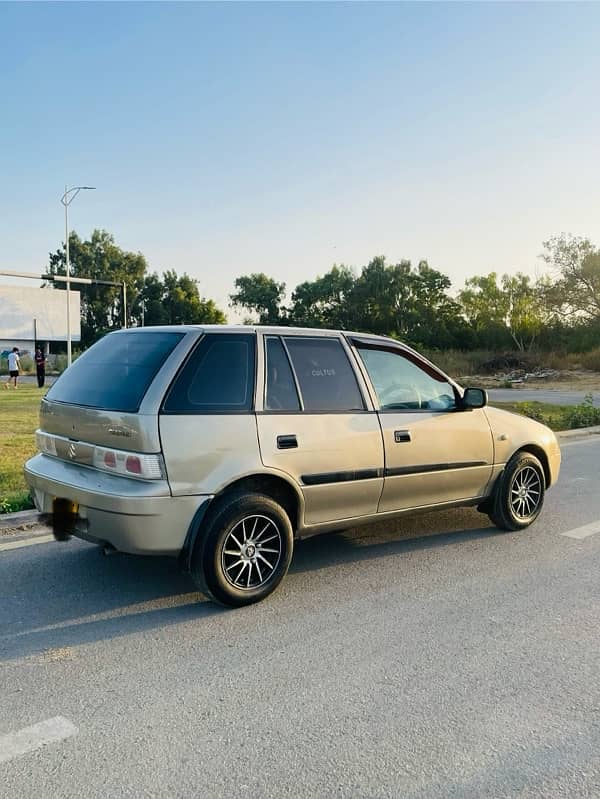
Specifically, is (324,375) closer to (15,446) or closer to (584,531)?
(584,531)

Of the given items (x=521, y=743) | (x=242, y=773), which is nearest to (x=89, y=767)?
(x=242, y=773)

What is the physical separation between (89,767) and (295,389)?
2660 millimetres

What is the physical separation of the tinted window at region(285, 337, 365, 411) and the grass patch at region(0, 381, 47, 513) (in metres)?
3.29

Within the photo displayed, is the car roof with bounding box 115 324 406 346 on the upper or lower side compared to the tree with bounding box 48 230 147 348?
lower

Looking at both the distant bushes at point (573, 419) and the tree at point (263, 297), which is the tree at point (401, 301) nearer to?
the tree at point (263, 297)

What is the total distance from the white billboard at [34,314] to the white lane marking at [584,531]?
52.2 metres

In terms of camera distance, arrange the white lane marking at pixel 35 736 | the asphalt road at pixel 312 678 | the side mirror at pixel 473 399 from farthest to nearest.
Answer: the side mirror at pixel 473 399
the white lane marking at pixel 35 736
the asphalt road at pixel 312 678

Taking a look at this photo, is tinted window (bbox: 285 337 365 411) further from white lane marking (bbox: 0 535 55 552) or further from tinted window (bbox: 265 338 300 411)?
white lane marking (bbox: 0 535 55 552)

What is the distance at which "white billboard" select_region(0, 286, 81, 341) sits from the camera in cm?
5506

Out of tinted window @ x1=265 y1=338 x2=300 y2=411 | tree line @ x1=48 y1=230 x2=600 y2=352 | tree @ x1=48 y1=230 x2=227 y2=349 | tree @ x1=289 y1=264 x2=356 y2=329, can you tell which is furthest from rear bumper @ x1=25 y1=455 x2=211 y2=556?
tree @ x1=48 y1=230 x2=227 y2=349

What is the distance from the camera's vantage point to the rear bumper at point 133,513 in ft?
13.1

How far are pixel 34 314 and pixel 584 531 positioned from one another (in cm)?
5657

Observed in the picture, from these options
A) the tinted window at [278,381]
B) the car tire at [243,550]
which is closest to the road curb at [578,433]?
the tinted window at [278,381]

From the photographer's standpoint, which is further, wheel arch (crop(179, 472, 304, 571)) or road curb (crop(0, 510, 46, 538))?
road curb (crop(0, 510, 46, 538))
